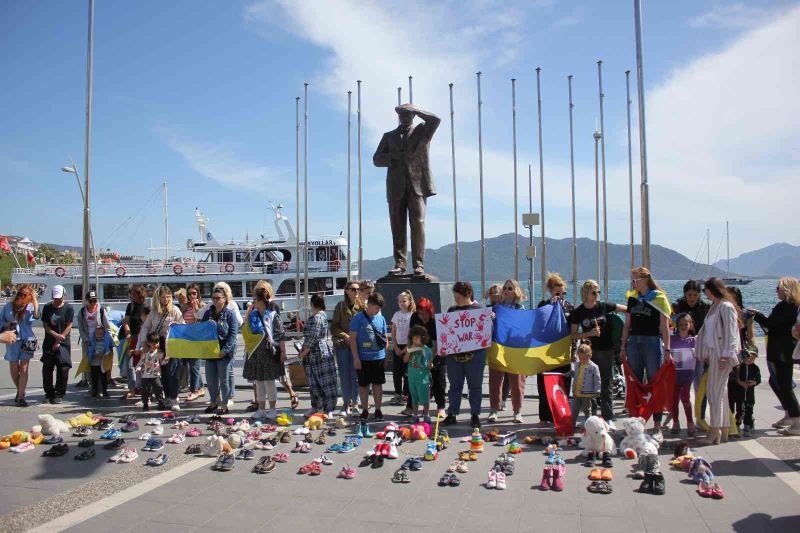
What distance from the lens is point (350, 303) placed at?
7402 mm

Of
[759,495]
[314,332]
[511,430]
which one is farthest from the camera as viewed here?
[314,332]

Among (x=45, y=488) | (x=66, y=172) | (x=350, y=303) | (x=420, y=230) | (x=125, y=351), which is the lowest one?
(x=45, y=488)

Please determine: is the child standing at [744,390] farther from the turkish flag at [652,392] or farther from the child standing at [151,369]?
the child standing at [151,369]

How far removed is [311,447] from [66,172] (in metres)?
23.8

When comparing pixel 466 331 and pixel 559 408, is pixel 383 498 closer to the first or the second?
pixel 559 408

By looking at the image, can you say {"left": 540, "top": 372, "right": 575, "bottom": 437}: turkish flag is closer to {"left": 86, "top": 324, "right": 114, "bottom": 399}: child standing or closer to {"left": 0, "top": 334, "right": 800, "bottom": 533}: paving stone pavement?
{"left": 0, "top": 334, "right": 800, "bottom": 533}: paving stone pavement

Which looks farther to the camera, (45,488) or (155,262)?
(155,262)

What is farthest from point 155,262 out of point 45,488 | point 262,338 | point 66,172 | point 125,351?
point 45,488

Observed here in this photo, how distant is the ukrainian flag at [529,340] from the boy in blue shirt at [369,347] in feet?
4.41

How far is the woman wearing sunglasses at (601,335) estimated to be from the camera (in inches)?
248

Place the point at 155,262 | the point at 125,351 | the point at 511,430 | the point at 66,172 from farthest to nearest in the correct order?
1. the point at 155,262
2. the point at 66,172
3. the point at 125,351
4. the point at 511,430

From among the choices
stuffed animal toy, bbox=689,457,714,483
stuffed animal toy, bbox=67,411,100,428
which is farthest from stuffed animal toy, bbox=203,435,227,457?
stuffed animal toy, bbox=689,457,714,483

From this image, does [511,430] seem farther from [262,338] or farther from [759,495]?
[262,338]

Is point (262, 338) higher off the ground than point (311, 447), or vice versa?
point (262, 338)
